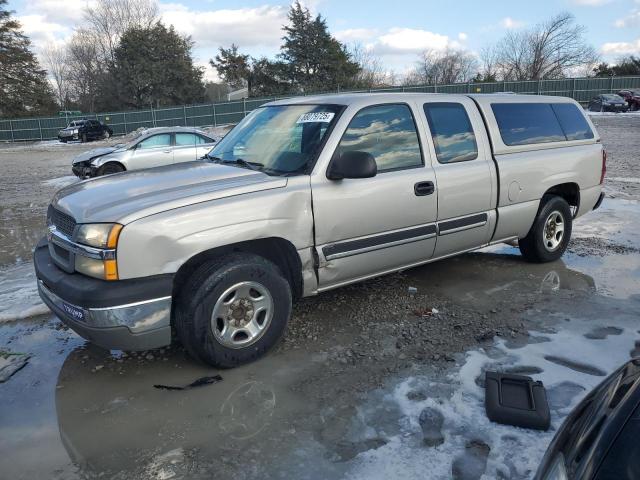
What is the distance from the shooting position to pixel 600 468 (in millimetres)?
1499

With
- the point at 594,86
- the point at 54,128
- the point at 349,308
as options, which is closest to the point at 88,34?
the point at 54,128

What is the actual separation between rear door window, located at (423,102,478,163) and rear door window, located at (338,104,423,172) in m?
0.24

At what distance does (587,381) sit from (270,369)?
2.15 m

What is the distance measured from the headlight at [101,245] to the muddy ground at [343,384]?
872 mm

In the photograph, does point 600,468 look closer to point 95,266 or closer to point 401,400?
point 401,400

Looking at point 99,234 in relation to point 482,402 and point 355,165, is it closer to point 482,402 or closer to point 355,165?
point 355,165

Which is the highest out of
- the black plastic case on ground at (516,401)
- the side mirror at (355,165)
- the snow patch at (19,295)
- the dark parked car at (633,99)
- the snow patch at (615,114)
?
the dark parked car at (633,99)

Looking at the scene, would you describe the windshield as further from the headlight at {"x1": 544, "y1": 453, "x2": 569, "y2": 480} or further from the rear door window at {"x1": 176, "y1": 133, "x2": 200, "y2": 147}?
the rear door window at {"x1": 176, "y1": 133, "x2": 200, "y2": 147}

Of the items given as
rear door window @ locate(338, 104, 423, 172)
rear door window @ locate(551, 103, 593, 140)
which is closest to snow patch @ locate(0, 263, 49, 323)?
rear door window @ locate(338, 104, 423, 172)

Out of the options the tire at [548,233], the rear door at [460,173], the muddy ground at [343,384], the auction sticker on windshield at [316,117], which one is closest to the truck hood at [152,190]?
the auction sticker on windshield at [316,117]

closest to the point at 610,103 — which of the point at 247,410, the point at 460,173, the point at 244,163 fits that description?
the point at 460,173

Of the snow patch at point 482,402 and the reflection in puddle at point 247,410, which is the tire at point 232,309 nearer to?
the reflection in puddle at point 247,410

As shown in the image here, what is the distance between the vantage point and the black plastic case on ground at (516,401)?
9.76 ft

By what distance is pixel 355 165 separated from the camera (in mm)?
3783
